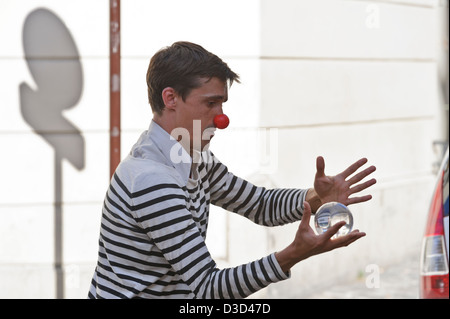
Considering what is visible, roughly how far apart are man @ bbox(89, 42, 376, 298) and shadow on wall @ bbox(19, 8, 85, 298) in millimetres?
3319

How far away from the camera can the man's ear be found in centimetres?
276

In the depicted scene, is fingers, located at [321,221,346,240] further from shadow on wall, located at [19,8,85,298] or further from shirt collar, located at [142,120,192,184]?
shadow on wall, located at [19,8,85,298]

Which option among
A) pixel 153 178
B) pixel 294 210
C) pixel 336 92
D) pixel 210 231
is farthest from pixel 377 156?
pixel 153 178

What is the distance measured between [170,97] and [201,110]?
0.11m

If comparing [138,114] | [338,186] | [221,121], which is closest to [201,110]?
[221,121]

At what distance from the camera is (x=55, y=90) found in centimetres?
609

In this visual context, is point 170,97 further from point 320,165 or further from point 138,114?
point 138,114

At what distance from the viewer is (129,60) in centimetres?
619

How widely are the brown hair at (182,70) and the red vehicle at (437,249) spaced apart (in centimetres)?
159

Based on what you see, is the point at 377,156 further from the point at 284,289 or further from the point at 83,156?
the point at 83,156

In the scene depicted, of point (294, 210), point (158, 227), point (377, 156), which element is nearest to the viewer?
point (158, 227)

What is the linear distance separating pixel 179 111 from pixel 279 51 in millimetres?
4069

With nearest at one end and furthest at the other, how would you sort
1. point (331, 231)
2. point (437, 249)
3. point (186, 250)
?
point (331, 231) → point (186, 250) → point (437, 249)

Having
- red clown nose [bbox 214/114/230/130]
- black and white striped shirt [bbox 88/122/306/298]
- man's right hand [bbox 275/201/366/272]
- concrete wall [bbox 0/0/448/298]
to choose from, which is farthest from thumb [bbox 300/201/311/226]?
concrete wall [bbox 0/0/448/298]
